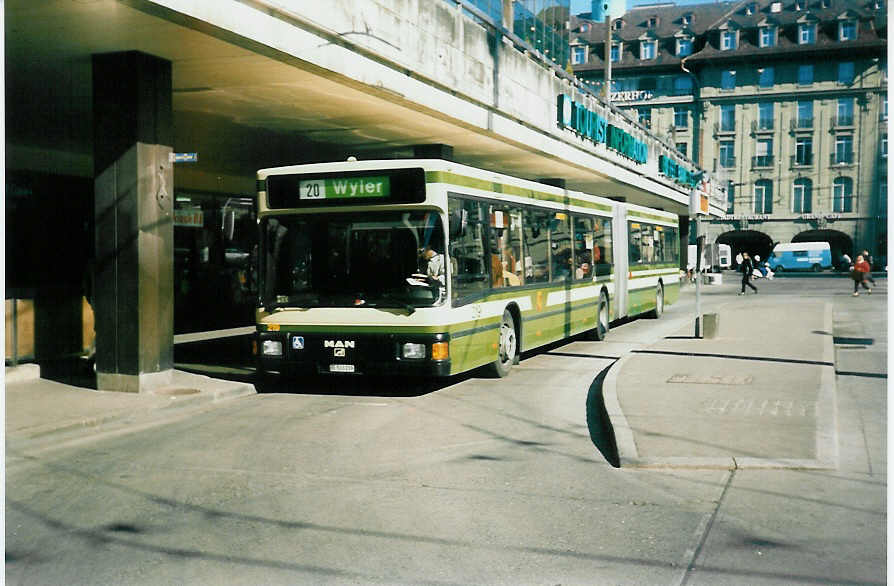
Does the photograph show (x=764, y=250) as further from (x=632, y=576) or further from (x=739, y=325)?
(x=632, y=576)

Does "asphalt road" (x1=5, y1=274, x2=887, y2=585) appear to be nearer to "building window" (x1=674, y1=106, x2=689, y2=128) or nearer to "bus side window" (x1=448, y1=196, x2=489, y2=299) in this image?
"bus side window" (x1=448, y1=196, x2=489, y2=299)

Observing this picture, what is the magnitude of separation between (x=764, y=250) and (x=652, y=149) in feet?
156

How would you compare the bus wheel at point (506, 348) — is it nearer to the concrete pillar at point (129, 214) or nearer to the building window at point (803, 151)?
the concrete pillar at point (129, 214)

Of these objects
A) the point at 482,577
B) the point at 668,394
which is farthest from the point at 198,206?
the point at 482,577

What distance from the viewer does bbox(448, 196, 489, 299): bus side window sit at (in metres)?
11.4

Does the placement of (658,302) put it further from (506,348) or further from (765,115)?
(765,115)

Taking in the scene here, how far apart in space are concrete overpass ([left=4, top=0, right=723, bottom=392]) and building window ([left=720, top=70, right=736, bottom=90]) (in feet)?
178

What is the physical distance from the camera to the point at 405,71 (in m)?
14.4

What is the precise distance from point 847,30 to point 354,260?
69.8m

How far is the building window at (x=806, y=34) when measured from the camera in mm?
72375

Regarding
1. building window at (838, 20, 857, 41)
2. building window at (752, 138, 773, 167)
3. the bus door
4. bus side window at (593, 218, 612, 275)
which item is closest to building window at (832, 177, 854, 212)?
building window at (752, 138, 773, 167)

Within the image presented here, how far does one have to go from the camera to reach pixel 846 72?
2822 inches

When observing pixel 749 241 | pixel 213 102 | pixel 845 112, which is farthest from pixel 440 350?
pixel 749 241

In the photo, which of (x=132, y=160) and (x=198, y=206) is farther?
(x=198, y=206)
